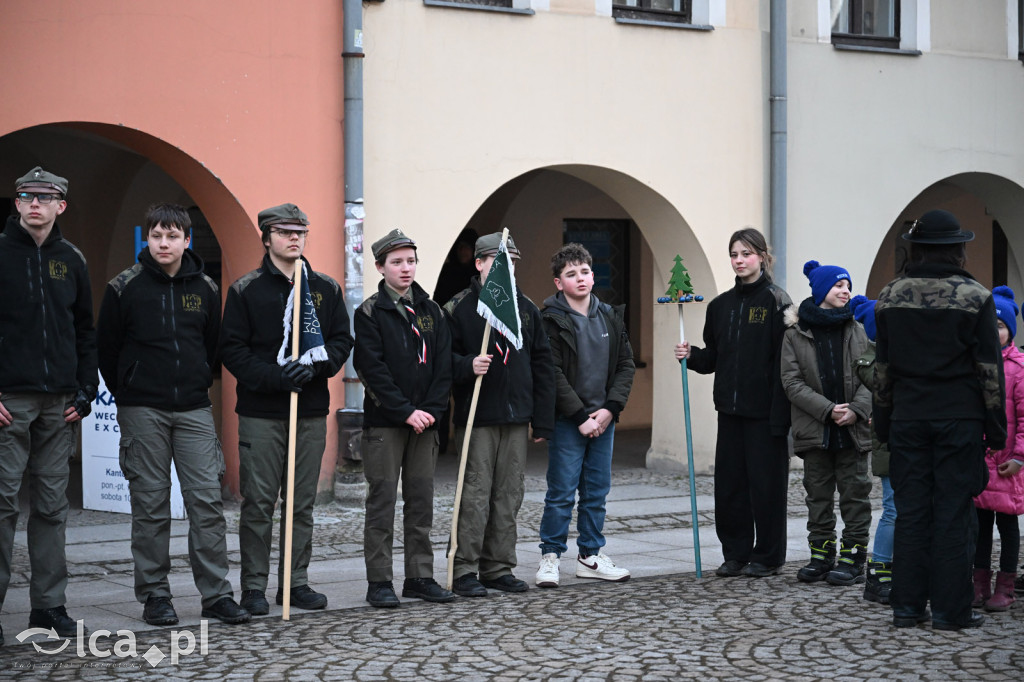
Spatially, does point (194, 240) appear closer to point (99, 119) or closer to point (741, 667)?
point (99, 119)

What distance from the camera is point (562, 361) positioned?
7.92m

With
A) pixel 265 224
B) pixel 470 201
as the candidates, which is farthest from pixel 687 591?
pixel 470 201

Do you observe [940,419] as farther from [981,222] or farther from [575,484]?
[981,222]

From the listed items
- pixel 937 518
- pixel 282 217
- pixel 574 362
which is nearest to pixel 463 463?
pixel 574 362

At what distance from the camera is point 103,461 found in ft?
34.7

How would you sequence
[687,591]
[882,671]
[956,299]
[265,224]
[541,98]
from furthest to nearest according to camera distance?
[541,98] < [687,591] < [265,224] < [956,299] < [882,671]

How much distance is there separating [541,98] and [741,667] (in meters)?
6.86

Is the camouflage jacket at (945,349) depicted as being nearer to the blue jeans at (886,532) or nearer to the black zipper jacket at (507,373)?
the blue jeans at (886,532)

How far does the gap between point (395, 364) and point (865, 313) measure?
8.16 ft

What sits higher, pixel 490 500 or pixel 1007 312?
pixel 1007 312

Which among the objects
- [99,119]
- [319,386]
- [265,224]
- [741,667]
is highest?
[99,119]

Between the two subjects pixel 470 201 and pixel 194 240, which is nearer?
pixel 470 201

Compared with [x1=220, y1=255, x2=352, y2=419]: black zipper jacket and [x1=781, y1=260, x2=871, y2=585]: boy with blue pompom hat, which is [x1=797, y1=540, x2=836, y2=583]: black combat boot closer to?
[x1=781, y1=260, x2=871, y2=585]: boy with blue pompom hat

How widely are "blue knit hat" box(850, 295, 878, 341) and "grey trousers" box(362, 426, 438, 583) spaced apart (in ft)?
7.57
